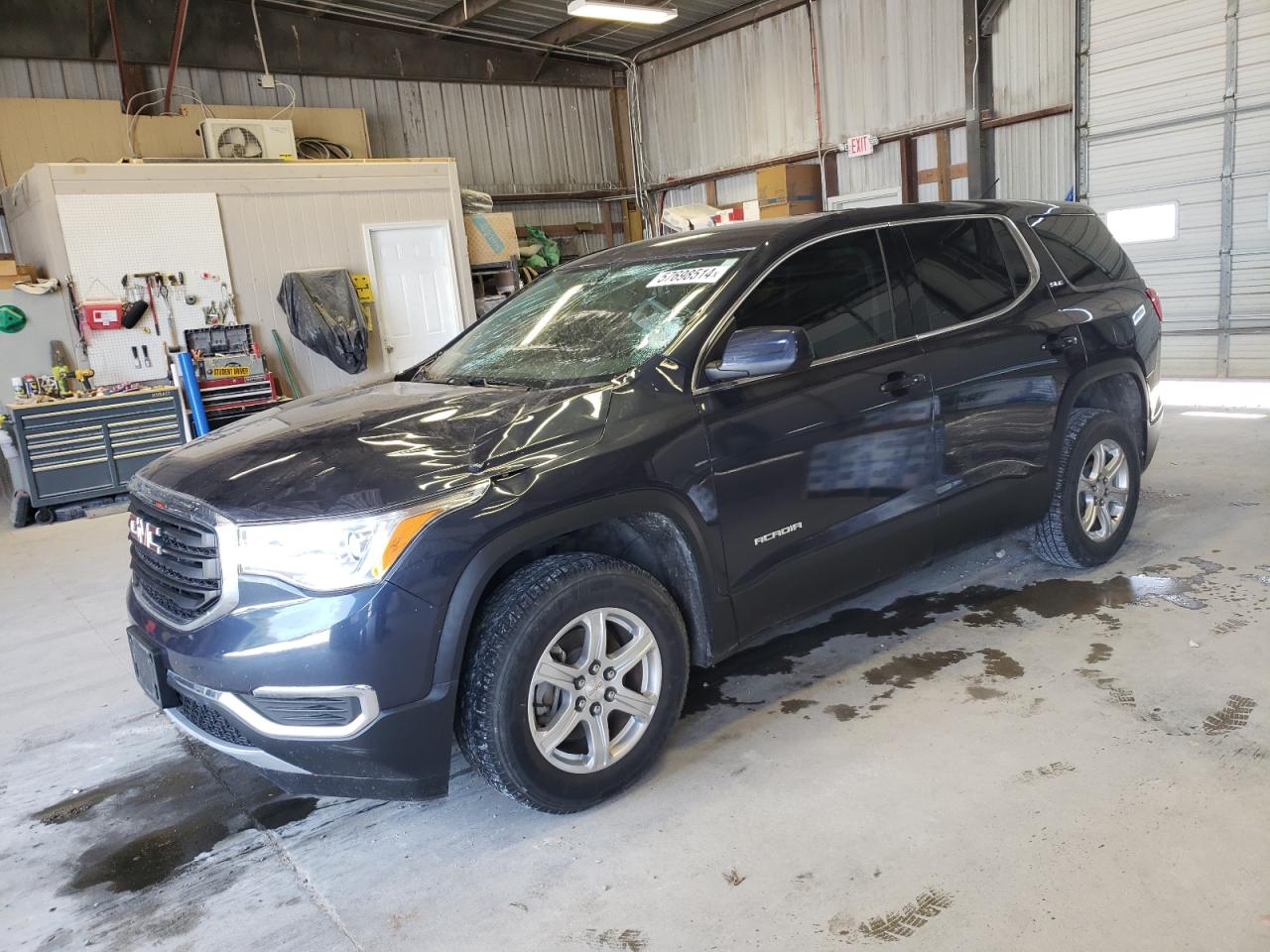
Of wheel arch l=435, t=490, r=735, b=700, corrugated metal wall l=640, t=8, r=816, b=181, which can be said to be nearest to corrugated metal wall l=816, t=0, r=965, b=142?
corrugated metal wall l=640, t=8, r=816, b=181

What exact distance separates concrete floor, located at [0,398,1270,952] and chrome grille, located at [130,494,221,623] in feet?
2.29

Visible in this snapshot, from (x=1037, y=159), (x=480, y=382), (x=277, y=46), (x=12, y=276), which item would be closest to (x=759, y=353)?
(x=480, y=382)

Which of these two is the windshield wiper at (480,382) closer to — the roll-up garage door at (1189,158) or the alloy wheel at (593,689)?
the alloy wheel at (593,689)

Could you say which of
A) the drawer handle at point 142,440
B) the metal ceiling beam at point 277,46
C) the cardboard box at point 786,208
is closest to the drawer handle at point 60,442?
the drawer handle at point 142,440

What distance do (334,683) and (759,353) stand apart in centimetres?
141

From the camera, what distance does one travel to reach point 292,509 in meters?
2.18

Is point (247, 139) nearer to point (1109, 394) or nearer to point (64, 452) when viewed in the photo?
point (64, 452)

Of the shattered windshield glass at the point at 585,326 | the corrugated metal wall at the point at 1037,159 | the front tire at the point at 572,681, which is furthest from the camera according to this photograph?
the corrugated metal wall at the point at 1037,159

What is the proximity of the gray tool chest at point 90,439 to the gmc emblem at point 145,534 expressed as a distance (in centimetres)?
592

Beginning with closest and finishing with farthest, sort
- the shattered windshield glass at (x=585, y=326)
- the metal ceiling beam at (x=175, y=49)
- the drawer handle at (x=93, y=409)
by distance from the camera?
the shattered windshield glass at (x=585, y=326)
the drawer handle at (x=93, y=409)
the metal ceiling beam at (x=175, y=49)

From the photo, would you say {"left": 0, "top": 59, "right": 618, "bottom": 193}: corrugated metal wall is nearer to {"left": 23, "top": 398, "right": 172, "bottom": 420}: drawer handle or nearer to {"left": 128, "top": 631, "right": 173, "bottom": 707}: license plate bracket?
{"left": 23, "top": 398, "right": 172, "bottom": 420}: drawer handle

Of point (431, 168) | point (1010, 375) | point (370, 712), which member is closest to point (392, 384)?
point (370, 712)

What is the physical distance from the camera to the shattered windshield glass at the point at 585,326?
2.84 metres

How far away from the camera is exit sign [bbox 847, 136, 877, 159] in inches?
460
